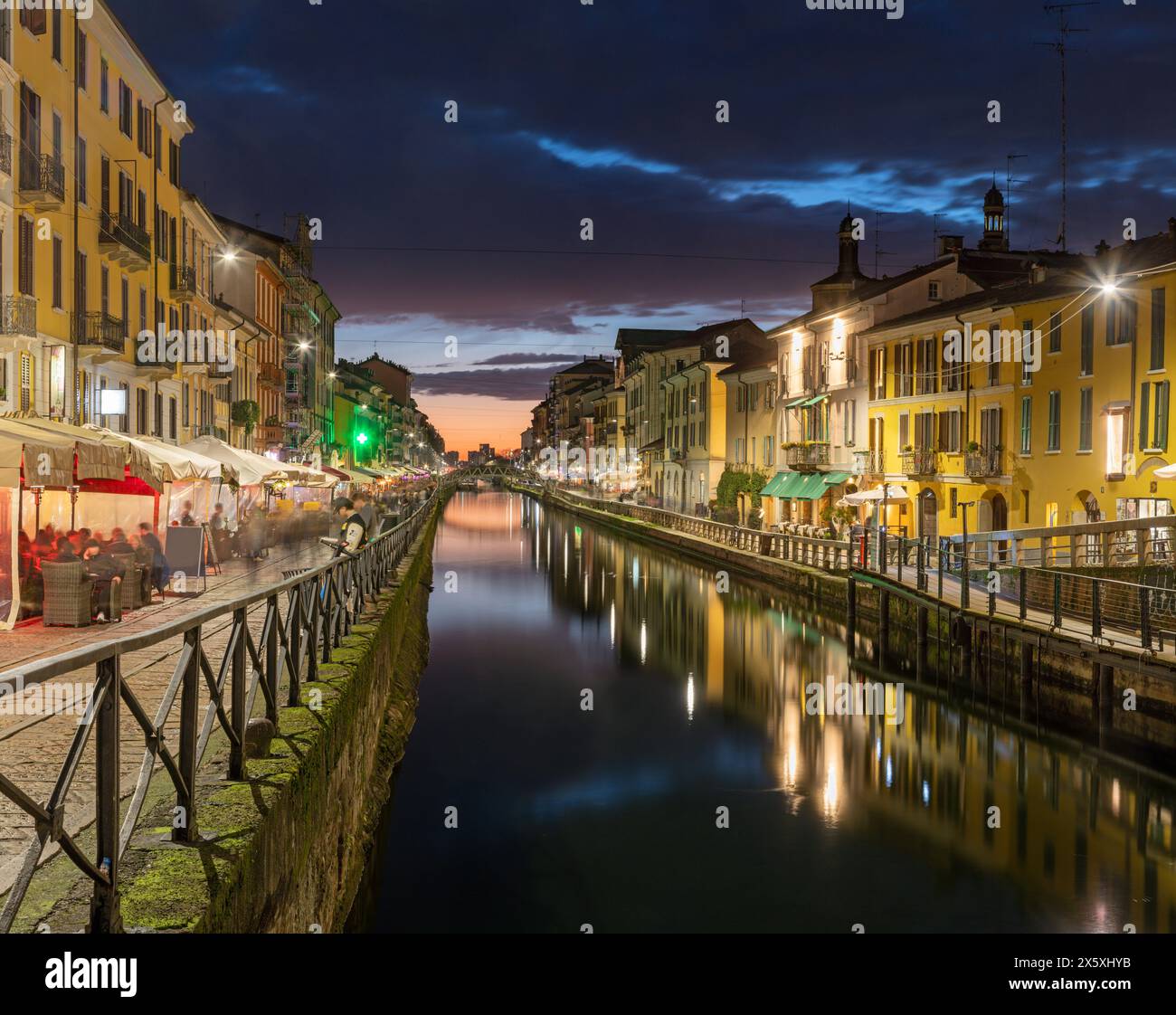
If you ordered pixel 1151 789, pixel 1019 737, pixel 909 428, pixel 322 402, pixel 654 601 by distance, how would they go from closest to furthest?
pixel 1151 789
pixel 1019 737
pixel 654 601
pixel 909 428
pixel 322 402

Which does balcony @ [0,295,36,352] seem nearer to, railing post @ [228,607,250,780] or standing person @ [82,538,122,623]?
standing person @ [82,538,122,623]

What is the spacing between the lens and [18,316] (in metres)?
22.2

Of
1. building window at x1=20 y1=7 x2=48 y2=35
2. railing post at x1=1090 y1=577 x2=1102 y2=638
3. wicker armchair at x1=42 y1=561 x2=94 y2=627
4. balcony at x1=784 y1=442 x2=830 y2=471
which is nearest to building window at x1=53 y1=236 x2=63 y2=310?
building window at x1=20 y1=7 x2=48 y2=35

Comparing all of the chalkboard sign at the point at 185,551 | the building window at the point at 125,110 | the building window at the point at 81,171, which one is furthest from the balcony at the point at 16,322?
the building window at the point at 125,110

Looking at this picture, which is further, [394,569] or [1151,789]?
[394,569]

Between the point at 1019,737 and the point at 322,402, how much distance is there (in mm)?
70306

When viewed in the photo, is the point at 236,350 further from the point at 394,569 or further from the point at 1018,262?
the point at 1018,262

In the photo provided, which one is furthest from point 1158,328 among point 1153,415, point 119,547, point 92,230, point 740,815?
point 92,230

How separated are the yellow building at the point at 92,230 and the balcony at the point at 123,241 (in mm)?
48

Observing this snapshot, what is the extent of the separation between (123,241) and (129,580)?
16249mm

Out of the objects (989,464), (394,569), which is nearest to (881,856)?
(394,569)

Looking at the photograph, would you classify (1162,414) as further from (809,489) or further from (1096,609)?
(809,489)

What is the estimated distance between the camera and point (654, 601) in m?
37.6

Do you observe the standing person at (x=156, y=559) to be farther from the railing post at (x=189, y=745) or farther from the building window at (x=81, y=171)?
the railing post at (x=189, y=745)
